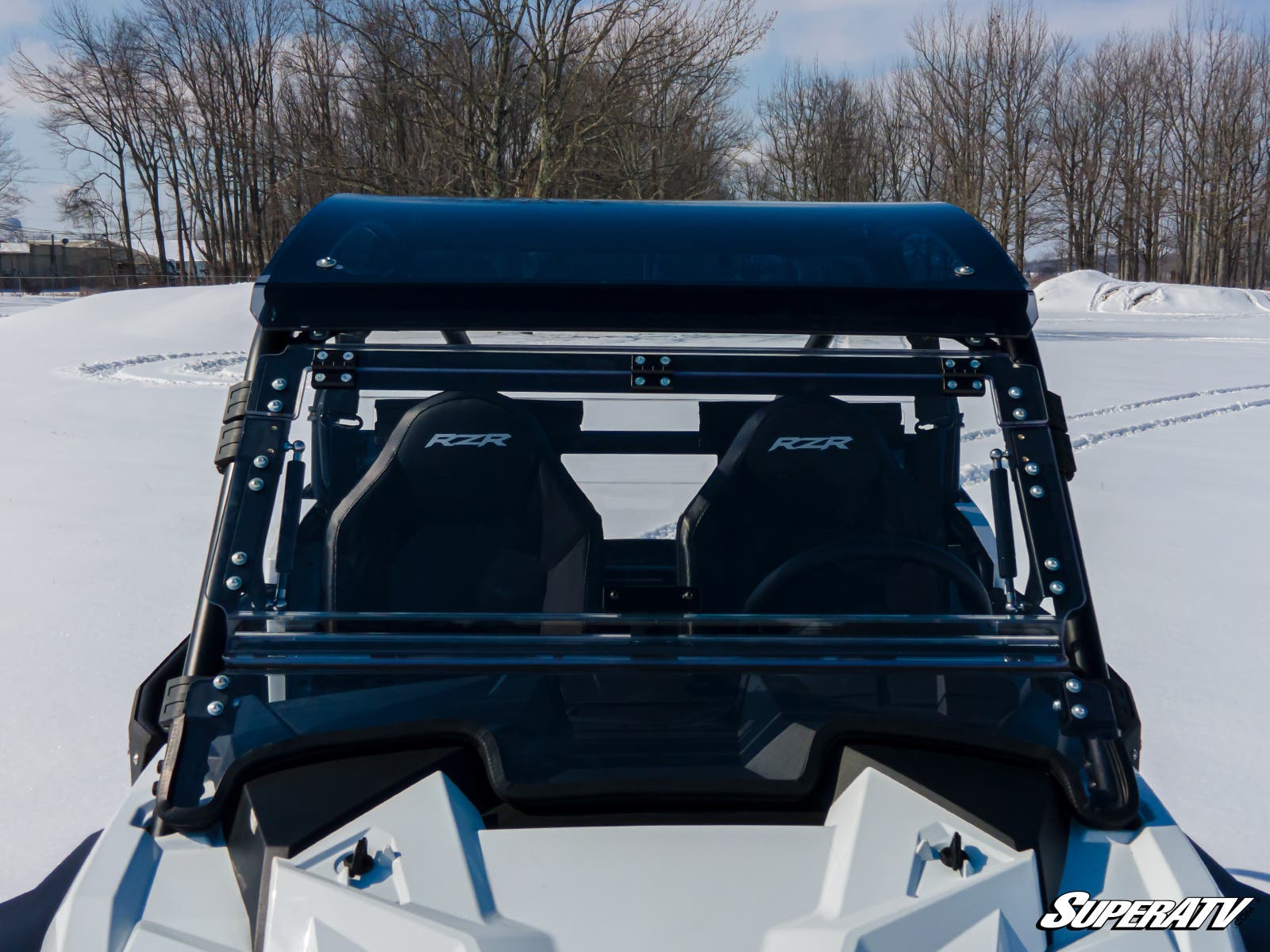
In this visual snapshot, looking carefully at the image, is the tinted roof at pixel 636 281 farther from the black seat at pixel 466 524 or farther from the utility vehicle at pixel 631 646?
the black seat at pixel 466 524

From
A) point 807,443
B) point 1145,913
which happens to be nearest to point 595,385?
point 807,443

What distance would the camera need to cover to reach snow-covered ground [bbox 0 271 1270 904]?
11.5ft

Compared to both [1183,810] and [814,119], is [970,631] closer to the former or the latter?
[1183,810]

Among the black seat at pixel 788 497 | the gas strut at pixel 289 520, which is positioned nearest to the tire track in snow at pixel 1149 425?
the black seat at pixel 788 497

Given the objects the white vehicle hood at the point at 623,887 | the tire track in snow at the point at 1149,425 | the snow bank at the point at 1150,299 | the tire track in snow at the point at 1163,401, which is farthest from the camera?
the snow bank at the point at 1150,299

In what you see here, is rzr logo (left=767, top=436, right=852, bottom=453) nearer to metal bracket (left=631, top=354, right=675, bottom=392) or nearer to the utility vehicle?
the utility vehicle

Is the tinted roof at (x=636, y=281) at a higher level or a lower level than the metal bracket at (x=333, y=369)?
higher

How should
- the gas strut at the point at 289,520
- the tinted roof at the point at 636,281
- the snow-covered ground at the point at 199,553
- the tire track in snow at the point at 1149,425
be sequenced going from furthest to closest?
the tire track in snow at the point at 1149,425
the snow-covered ground at the point at 199,553
the gas strut at the point at 289,520
the tinted roof at the point at 636,281

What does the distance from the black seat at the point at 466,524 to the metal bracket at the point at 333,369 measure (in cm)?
21

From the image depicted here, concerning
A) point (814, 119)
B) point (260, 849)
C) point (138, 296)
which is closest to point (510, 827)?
point (260, 849)

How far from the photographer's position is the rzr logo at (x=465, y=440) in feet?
6.55

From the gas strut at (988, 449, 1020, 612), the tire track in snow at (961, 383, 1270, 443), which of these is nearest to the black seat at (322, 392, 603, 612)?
the gas strut at (988, 449, 1020, 612)

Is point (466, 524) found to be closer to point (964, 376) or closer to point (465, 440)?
point (465, 440)

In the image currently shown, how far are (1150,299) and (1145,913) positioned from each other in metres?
34.1
